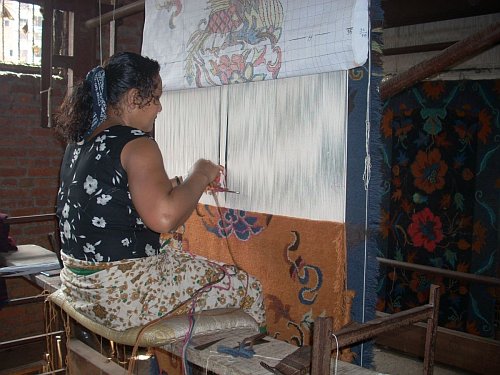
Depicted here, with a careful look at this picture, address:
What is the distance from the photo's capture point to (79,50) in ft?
9.53

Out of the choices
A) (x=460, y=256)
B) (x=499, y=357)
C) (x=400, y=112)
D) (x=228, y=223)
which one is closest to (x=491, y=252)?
(x=460, y=256)

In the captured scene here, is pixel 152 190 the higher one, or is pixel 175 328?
pixel 152 190

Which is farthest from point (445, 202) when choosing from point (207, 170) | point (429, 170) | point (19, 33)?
point (19, 33)

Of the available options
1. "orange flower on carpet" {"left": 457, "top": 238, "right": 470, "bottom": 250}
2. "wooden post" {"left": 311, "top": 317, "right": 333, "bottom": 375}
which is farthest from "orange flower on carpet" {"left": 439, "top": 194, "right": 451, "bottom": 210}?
"wooden post" {"left": 311, "top": 317, "right": 333, "bottom": 375}

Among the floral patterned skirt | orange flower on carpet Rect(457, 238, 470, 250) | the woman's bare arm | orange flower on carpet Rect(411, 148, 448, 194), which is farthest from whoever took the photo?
orange flower on carpet Rect(411, 148, 448, 194)

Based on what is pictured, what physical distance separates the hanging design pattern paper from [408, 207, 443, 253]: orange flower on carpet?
2204mm

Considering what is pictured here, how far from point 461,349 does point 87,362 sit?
2.02m

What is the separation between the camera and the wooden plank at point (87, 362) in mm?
2025

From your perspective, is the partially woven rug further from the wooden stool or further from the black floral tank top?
the black floral tank top

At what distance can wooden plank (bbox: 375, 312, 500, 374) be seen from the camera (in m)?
2.95

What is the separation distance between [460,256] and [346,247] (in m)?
2.29

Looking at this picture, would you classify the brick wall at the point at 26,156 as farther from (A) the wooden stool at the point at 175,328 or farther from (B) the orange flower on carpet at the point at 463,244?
(B) the orange flower on carpet at the point at 463,244

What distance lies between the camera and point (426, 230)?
3.69 meters

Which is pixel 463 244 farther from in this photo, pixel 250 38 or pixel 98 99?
pixel 98 99
